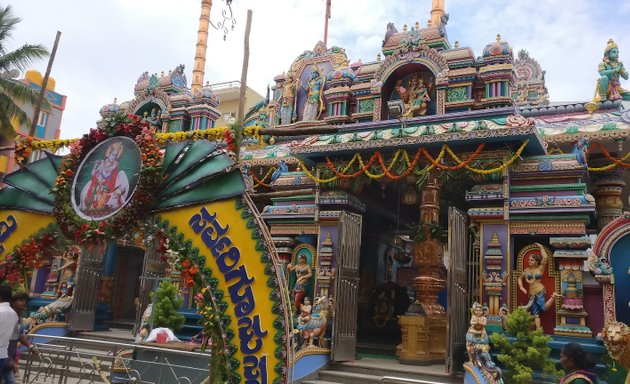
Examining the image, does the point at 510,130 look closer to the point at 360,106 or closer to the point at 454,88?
the point at 454,88

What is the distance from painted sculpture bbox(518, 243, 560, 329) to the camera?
30.1 feet

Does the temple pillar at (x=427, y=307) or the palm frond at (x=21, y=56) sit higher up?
the palm frond at (x=21, y=56)

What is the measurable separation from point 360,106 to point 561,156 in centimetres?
563

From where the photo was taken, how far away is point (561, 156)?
32.5 feet

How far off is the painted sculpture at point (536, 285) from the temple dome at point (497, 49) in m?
5.15

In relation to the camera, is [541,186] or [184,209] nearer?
[184,209]

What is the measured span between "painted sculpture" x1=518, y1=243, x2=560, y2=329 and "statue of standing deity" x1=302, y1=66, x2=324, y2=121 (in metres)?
7.66

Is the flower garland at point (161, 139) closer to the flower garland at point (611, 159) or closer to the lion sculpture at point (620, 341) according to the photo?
the lion sculpture at point (620, 341)

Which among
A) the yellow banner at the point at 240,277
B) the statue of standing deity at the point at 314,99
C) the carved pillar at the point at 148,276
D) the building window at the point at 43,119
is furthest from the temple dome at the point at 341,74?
the building window at the point at 43,119

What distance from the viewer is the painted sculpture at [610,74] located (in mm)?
12016

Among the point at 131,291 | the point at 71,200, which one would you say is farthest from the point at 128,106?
the point at 71,200

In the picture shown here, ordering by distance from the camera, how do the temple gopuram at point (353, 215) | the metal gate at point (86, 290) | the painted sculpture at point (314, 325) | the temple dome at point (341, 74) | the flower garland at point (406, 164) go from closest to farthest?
1. the temple gopuram at point (353, 215)
2. the painted sculpture at point (314, 325)
3. the flower garland at point (406, 164)
4. the metal gate at point (86, 290)
5. the temple dome at point (341, 74)

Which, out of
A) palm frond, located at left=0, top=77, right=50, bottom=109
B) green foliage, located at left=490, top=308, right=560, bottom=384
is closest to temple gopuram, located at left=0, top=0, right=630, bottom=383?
green foliage, located at left=490, top=308, right=560, bottom=384

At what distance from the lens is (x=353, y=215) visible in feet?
34.5
